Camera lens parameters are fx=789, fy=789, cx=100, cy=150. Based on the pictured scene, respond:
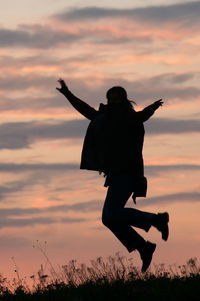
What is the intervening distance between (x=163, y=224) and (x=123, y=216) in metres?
0.68

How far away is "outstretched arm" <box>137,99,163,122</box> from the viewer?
479 inches

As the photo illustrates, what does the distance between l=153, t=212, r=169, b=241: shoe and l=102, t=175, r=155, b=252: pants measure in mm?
95

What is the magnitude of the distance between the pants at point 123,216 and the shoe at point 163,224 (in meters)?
0.10

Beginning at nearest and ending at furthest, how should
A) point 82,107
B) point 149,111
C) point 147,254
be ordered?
point 149,111 → point 147,254 → point 82,107

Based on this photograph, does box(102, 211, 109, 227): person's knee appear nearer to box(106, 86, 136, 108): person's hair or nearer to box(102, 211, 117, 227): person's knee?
box(102, 211, 117, 227): person's knee

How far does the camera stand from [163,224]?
1251 centimetres

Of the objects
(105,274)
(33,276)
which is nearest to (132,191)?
(105,274)

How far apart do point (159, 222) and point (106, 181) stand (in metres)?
1.08

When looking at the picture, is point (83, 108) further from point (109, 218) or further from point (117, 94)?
point (109, 218)

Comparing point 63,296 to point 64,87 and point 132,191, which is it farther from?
point 64,87

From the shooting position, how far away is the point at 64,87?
1309cm

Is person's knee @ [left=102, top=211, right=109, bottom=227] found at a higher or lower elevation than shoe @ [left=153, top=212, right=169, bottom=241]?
higher

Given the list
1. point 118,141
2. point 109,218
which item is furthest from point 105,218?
point 118,141

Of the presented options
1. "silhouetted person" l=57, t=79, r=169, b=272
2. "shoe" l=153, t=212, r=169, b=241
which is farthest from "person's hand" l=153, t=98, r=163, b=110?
"shoe" l=153, t=212, r=169, b=241
